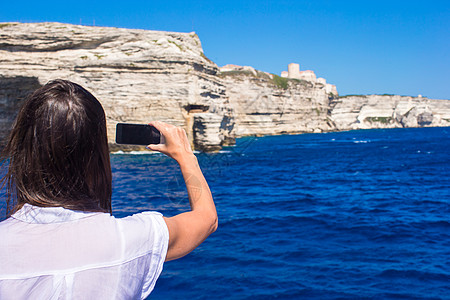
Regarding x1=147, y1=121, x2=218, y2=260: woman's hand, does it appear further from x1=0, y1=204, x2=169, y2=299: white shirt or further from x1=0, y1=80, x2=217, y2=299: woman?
x1=0, y1=204, x2=169, y2=299: white shirt

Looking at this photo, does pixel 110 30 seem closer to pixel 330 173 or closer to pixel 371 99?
pixel 330 173

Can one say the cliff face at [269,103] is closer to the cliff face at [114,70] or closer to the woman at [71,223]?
the cliff face at [114,70]

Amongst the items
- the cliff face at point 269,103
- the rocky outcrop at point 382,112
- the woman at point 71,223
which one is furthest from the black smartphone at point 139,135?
the rocky outcrop at point 382,112

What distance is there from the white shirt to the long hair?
70 millimetres

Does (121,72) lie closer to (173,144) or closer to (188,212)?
(173,144)

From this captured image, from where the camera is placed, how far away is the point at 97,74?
3269 centimetres

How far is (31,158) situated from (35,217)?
22 centimetres

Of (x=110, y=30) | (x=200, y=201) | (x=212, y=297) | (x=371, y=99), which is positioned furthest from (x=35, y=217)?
(x=371, y=99)

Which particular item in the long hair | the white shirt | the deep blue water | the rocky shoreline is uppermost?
the rocky shoreline

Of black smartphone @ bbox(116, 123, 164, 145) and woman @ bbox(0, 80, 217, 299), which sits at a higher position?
black smartphone @ bbox(116, 123, 164, 145)

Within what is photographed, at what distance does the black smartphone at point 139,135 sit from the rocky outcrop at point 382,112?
111 m

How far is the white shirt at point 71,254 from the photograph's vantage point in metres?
1.07

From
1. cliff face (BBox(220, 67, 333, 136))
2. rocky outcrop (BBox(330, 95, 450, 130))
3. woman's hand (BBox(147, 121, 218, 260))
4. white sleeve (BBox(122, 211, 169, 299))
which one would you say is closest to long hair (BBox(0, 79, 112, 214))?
white sleeve (BBox(122, 211, 169, 299))

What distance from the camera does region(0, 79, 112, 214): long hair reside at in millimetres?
1207
